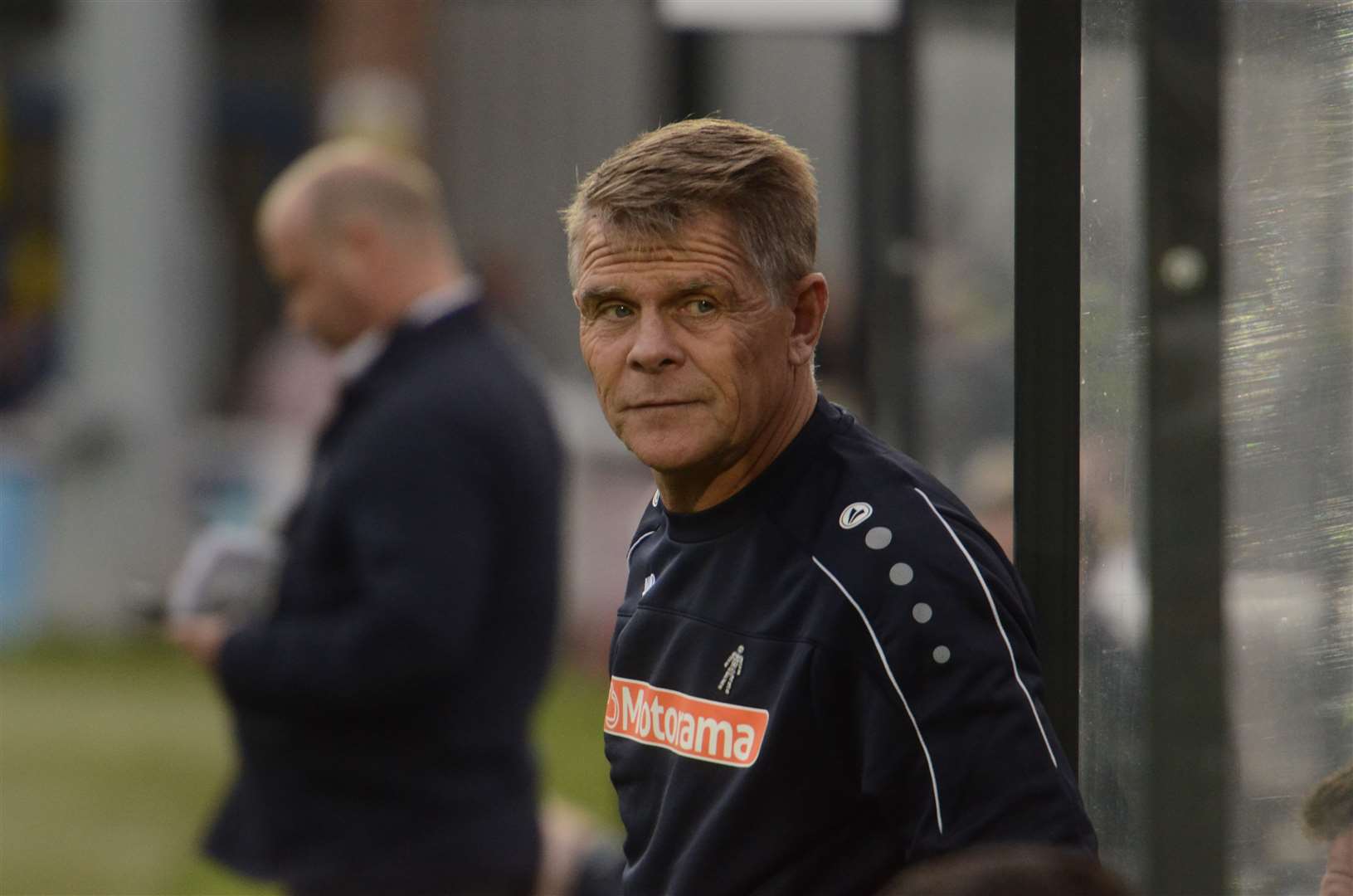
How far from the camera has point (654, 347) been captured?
7.22 ft

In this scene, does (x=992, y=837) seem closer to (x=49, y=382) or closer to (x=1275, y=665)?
(x=1275, y=665)

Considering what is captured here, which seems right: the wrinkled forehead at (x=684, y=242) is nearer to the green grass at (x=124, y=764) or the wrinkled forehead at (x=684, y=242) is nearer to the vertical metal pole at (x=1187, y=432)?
the vertical metal pole at (x=1187, y=432)

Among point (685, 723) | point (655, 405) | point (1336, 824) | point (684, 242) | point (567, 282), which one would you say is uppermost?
point (684, 242)

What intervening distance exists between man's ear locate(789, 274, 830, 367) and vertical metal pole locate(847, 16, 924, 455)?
215 cm

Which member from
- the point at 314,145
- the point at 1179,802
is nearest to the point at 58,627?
the point at 314,145

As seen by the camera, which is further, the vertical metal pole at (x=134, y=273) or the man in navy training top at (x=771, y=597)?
the vertical metal pole at (x=134, y=273)

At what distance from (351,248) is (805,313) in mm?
2686

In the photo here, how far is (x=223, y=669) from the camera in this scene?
14.9ft

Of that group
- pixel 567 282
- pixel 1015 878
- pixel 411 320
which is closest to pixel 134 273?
pixel 567 282

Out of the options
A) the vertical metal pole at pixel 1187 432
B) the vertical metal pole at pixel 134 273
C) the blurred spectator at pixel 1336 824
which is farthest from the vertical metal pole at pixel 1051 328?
the vertical metal pole at pixel 134 273

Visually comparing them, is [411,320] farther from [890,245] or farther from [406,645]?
[890,245]

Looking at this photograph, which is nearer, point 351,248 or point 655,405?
point 655,405

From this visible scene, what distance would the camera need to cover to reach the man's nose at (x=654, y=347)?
2197 millimetres

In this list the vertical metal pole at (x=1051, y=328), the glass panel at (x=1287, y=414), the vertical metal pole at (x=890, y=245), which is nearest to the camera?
the glass panel at (x=1287, y=414)
